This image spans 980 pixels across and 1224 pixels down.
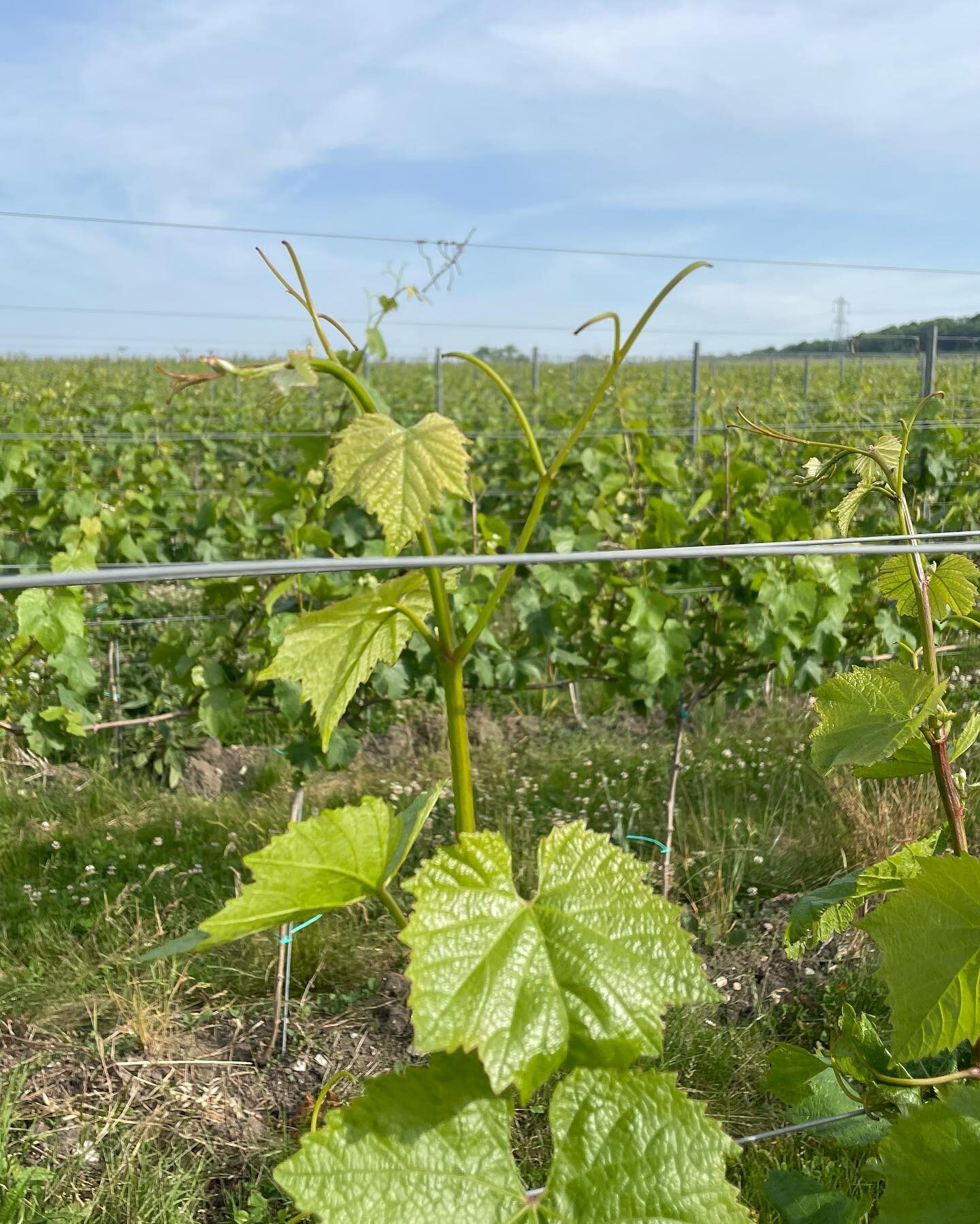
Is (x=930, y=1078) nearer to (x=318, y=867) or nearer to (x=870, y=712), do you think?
(x=870, y=712)

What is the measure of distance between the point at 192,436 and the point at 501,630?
12.1 feet

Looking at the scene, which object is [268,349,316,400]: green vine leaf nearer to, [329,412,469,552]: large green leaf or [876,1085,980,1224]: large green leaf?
[329,412,469,552]: large green leaf

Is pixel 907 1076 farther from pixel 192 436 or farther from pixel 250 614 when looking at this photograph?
pixel 192 436

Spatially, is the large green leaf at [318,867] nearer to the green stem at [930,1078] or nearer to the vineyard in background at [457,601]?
the green stem at [930,1078]

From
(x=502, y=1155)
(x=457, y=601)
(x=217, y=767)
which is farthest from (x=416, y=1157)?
(x=217, y=767)

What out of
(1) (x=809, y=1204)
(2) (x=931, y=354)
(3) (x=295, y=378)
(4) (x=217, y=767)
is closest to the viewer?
(3) (x=295, y=378)

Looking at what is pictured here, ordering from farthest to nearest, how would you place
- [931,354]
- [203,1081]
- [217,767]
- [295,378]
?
1. [931,354]
2. [217,767]
3. [203,1081]
4. [295,378]

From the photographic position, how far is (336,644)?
949 millimetres

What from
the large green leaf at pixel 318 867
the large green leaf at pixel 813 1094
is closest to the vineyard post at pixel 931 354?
the large green leaf at pixel 813 1094

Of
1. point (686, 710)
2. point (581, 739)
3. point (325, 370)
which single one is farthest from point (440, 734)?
point (325, 370)

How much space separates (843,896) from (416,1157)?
0.58m

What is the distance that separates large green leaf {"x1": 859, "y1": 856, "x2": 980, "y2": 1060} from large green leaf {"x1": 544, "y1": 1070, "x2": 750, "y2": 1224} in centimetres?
24

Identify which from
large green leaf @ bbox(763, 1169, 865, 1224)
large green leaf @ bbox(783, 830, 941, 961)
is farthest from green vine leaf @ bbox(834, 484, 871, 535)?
large green leaf @ bbox(763, 1169, 865, 1224)

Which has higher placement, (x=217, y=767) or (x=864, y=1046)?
(x=864, y=1046)
